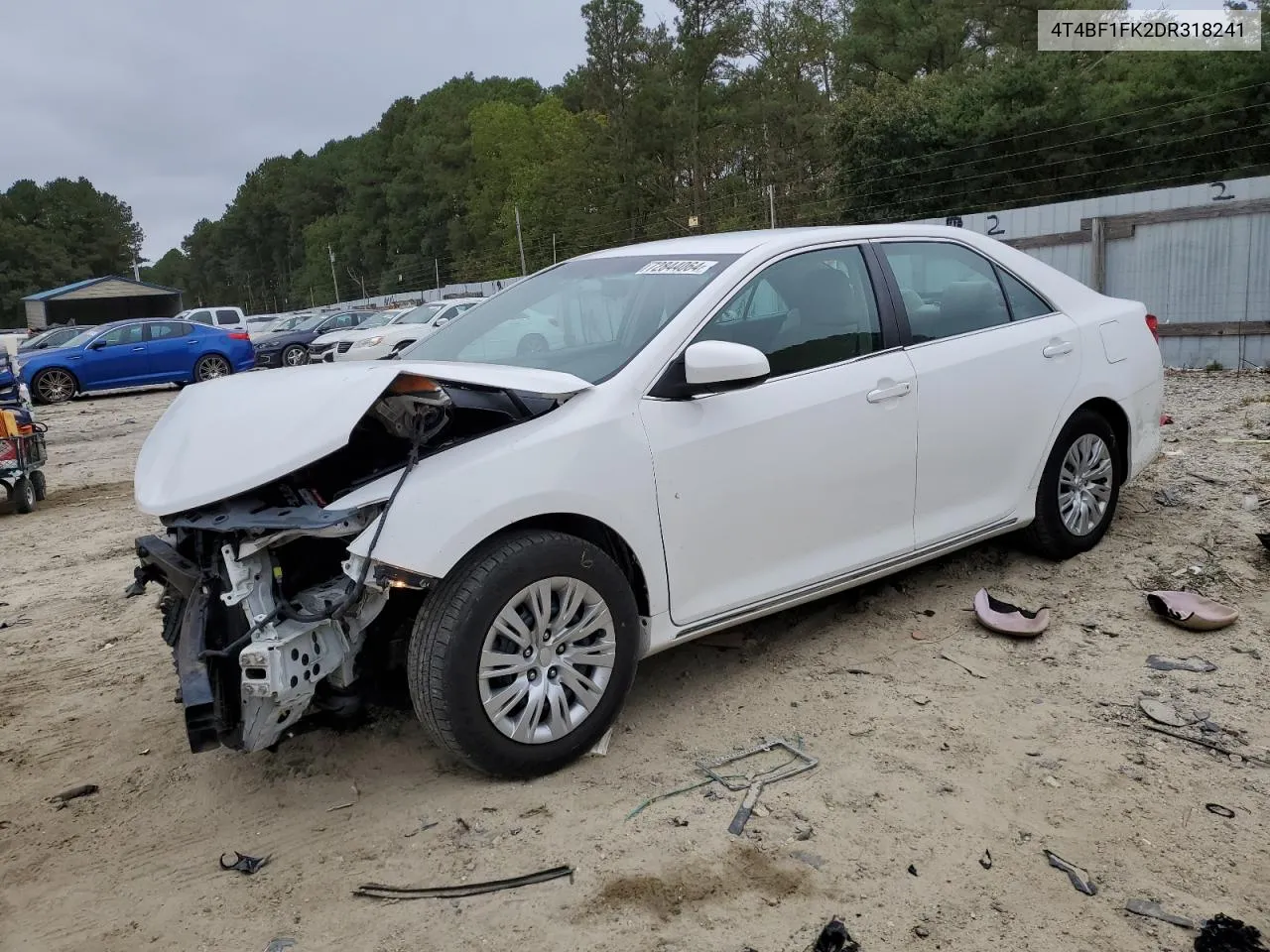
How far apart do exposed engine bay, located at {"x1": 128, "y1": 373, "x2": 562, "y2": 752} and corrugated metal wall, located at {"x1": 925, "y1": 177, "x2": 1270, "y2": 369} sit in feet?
36.5

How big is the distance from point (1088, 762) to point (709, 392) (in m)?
1.76

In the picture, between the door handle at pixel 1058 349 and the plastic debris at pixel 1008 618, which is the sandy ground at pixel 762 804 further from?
the door handle at pixel 1058 349

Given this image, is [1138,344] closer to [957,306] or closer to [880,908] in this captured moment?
[957,306]

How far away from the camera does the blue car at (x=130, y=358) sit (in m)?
19.4

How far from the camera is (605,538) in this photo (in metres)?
3.43

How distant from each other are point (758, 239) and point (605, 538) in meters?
1.52

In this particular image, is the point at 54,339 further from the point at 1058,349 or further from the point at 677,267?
the point at 1058,349

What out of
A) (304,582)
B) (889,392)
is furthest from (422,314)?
(304,582)

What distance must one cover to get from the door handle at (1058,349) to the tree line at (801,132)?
19190 mm

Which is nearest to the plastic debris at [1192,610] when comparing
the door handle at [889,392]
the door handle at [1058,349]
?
the door handle at [1058,349]

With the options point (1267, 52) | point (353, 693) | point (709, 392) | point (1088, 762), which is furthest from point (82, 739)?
point (1267, 52)

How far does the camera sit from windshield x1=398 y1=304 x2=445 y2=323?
22.2 m

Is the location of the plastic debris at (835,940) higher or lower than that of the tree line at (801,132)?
lower

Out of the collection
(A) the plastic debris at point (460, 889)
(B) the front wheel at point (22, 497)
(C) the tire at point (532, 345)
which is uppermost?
(C) the tire at point (532, 345)
